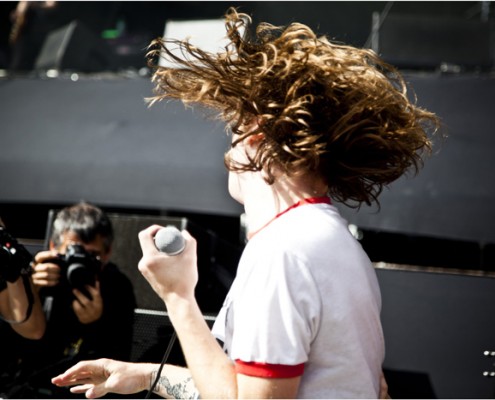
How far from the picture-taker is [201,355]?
40.2 inches

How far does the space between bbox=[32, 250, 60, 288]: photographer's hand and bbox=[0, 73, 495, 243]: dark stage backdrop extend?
1.38m

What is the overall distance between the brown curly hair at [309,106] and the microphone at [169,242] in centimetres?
18

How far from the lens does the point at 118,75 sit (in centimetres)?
419

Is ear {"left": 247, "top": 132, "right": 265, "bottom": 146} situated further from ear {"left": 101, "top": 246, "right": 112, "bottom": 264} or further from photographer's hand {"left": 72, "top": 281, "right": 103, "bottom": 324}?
ear {"left": 101, "top": 246, "right": 112, "bottom": 264}

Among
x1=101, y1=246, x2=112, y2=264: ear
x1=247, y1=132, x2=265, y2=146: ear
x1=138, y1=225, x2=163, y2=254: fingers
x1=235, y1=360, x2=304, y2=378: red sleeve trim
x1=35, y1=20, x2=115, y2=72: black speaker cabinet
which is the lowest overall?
x1=101, y1=246, x2=112, y2=264: ear

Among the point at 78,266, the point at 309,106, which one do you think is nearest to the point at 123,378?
Answer: the point at 309,106

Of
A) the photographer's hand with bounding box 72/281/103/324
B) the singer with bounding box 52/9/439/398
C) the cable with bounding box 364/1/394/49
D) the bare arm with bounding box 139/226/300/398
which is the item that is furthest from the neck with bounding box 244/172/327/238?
the cable with bounding box 364/1/394/49

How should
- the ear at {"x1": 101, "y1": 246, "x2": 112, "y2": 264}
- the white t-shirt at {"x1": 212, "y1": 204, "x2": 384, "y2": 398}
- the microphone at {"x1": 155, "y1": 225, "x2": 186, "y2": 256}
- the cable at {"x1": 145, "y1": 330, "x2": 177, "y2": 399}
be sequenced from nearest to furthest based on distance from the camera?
1. the white t-shirt at {"x1": 212, "y1": 204, "x2": 384, "y2": 398}
2. the microphone at {"x1": 155, "y1": 225, "x2": 186, "y2": 256}
3. the cable at {"x1": 145, "y1": 330, "x2": 177, "y2": 399}
4. the ear at {"x1": 101, "y1": 246, "x2": 112, "y2": 264}

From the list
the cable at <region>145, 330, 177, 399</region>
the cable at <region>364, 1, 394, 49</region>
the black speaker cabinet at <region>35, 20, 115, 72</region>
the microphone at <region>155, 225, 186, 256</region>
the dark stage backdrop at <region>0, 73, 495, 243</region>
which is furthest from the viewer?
the black speaker cabinet at <region>35, 20, 115, 72</region>

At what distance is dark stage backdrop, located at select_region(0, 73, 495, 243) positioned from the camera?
3.33 metres

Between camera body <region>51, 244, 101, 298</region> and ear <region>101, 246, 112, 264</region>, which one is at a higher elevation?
camera body <region>51, 244, 101, 298</region>

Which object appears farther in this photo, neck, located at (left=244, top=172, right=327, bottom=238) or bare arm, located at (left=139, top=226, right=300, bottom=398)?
neck, located at (left=244, top=172, right=327, bottom=238)

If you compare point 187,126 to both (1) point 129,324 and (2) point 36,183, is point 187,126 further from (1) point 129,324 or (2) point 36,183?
(1) point 129,324

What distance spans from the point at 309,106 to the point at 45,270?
5.39ft
